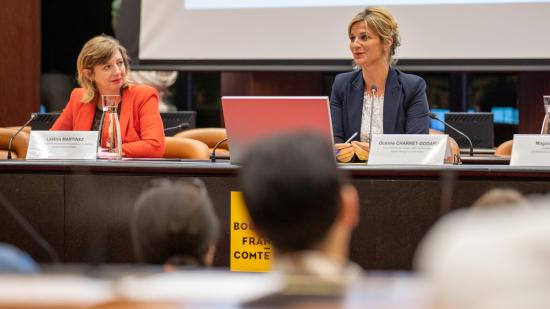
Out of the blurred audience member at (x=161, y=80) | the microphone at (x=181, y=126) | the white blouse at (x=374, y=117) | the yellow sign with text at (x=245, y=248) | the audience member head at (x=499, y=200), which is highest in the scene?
the blurred audience member at (x=161, y=80)

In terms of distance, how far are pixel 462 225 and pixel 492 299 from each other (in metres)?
0.07

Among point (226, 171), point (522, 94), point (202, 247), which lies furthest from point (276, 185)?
point (522, 94)

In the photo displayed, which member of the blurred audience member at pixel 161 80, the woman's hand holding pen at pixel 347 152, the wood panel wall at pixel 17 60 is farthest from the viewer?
the blurred audience member at pixel 161 80

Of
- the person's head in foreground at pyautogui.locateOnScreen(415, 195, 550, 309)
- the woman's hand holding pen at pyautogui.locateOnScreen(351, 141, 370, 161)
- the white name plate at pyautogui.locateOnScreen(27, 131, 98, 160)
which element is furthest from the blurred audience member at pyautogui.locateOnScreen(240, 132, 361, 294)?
the white name plate at pyautogui.locateOnScreen(27, 131, 98, 160)

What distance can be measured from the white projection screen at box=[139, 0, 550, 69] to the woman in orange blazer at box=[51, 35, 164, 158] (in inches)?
61.2

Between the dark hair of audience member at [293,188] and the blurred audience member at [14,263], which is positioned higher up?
the dark hair of audience member at [293,188]

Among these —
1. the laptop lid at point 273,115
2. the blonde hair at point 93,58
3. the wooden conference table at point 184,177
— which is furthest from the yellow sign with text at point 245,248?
the blonde hair at point 93,58

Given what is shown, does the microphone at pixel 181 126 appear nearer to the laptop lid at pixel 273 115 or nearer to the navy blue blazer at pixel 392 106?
the navy blue blazer at pixel 392 106

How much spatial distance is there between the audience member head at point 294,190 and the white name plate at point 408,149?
220 centimetres

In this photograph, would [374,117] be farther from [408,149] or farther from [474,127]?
[474,127]

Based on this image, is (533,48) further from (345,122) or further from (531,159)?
(531,159)

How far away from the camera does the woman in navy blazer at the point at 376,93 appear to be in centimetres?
407

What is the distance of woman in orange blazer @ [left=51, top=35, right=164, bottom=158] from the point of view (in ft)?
14.1

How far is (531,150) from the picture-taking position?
3.33 meters
